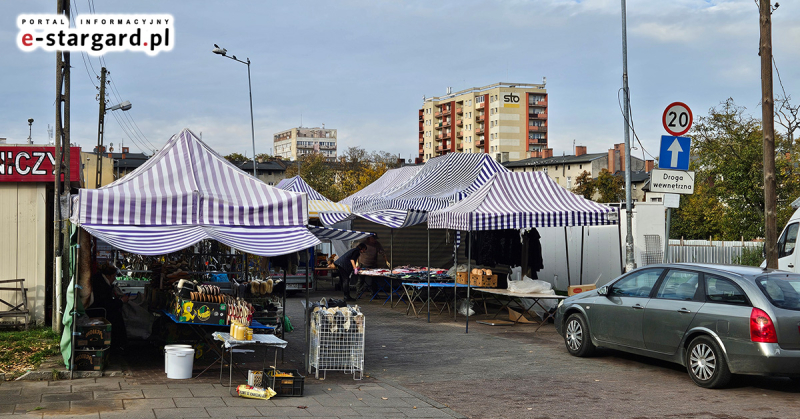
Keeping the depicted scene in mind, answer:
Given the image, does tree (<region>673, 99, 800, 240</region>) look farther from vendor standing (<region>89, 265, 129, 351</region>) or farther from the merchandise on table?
vendor standing (<region>89, 265, 129, 351</region>)

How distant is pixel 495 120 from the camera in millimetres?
119125

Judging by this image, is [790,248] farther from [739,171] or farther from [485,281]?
[739,171]

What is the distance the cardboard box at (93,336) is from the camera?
9.14 metres

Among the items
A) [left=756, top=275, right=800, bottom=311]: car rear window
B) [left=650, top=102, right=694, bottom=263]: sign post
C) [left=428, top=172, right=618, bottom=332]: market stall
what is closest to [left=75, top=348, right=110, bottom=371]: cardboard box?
[left=428, top=172, right=618, bottom=332]: market stall

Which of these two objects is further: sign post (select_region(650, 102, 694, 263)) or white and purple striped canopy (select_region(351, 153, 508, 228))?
white and purple striped canopy (select_region(351, 153, 508, 228))

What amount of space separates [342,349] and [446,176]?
39.5ft

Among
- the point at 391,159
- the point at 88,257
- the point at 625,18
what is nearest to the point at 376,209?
the point at 625,18

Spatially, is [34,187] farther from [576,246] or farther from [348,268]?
[576,246]

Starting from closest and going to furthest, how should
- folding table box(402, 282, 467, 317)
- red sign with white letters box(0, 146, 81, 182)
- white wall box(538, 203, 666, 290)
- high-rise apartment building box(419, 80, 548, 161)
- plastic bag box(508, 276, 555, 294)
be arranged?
red sign with white letters box(0, 146, 81, 182)
plastic bag box(508, 276, 555, 294)
folding table box(402, 282, 467, 317)
white wall box(538, 203, 666, 290)
high-rise apartment building box(419, 80, 548, 161)

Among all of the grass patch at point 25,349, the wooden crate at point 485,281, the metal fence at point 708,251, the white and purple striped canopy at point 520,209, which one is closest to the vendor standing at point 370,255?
the white and purple striped canopy at point 520,209

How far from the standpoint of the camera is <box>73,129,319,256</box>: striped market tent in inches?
365

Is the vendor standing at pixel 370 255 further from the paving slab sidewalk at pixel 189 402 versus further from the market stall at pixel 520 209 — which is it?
the paving slab sidewalk at pixel 189 402

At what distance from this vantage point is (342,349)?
9516mm

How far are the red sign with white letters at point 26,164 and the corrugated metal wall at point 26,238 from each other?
0.84 ft
